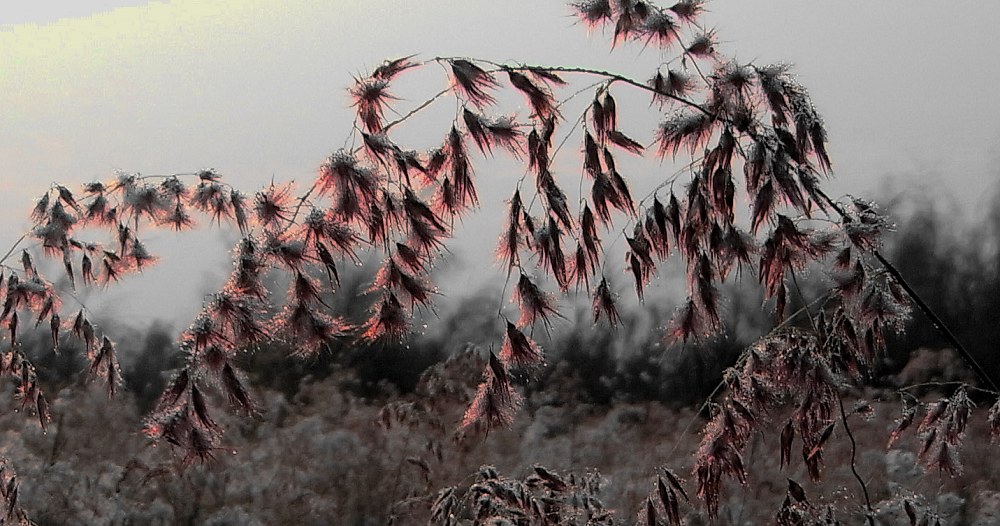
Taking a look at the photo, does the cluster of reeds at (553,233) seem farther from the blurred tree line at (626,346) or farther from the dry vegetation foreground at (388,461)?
the blurred tree line at (626,346)

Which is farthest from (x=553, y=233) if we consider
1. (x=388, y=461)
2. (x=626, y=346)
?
(x=626, y=346)

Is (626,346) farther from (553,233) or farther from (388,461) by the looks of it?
(553,233)

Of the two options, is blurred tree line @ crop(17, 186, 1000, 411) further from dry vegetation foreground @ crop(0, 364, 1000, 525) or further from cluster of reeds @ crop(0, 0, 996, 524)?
cluster of reeds @ crop(0, 0, 996, 524)

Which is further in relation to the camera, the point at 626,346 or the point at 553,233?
the point at 626,346

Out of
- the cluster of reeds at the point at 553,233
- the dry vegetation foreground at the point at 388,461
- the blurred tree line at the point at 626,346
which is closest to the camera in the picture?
the cluster of reeds at the point at 553,233

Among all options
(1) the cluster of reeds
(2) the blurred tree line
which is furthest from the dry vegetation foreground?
(1) the cluster of reeds

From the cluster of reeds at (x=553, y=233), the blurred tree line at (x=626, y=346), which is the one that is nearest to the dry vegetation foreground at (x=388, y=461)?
the blurred tree line at (x=626, y=346)

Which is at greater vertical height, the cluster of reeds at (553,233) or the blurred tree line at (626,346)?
the blurred tree line at (626,346)

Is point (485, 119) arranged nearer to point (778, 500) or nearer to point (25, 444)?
point (778, 500)

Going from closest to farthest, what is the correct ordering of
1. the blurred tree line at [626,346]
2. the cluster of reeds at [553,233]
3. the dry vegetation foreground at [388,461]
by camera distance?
the cluster of reeds at [553,233]
the dry vegetation foreground at [388,461]
the blurred tree line at [626,346]
